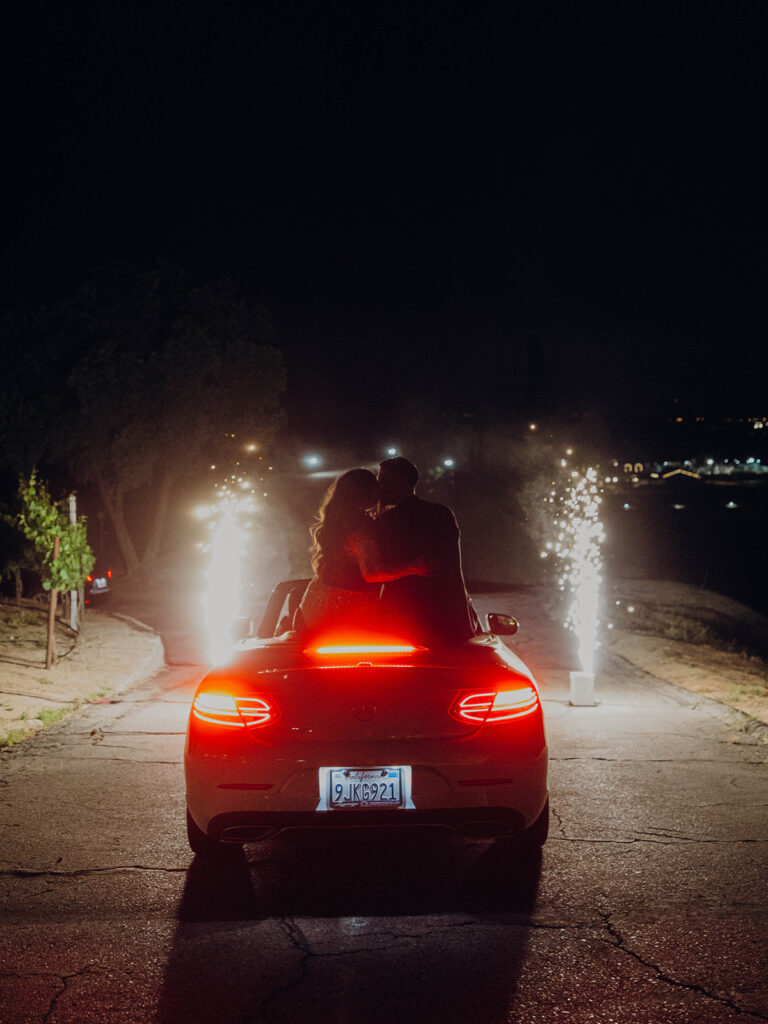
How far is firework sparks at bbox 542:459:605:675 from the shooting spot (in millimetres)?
18594

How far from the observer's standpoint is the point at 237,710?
442 cm

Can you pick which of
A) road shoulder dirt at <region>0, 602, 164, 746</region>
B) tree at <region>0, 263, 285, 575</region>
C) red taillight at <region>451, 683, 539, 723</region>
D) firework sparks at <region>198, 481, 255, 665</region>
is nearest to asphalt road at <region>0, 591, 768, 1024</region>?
red taillight at <region>451, 683, 539, 723</region>

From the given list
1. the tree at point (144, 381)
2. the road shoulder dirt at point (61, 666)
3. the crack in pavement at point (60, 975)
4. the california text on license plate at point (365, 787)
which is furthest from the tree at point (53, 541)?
the tree at point (144, 381)

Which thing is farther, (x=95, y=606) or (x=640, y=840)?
(x=95, y=606)

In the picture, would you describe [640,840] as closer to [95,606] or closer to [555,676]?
[555,676]

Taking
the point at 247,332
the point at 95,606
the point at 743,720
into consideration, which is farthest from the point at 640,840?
the point at 247,332

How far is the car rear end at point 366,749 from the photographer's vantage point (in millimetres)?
4258

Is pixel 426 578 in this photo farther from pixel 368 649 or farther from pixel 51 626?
pixel 51 626

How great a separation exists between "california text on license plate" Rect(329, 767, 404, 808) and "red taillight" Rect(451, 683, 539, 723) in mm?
410

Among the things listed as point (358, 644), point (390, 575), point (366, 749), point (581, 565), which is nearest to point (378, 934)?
point (366, 749)

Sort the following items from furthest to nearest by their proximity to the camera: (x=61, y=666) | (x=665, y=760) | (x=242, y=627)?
(x=61, y=666) < (x=665, y=760) < (x=242, y=627)

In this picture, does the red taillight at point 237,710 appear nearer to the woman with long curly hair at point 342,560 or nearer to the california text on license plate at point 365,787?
the california text on license plate at point 365,787

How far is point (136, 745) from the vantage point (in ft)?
26.0

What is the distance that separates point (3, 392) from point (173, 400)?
5.13 meters
